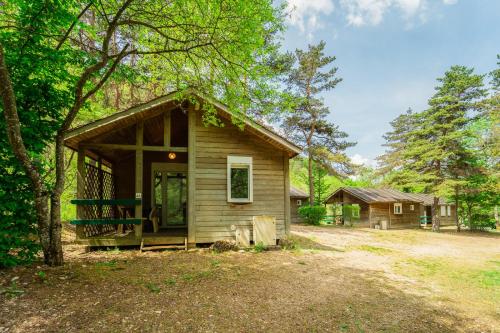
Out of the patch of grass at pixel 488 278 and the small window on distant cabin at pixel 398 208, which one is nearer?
the patch of grass at pixel 488 278

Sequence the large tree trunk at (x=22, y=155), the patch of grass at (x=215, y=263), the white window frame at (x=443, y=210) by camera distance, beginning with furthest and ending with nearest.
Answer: the white window frame at (x=443, y=210) < the patch of grass at (x=215, y=263) < the large tree trunk at (x=22, y=155)

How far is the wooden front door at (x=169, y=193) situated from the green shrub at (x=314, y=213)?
15285 millimetres

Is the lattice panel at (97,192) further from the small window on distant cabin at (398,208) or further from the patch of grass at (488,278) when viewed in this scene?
the small window on distant cabin at (398,208)

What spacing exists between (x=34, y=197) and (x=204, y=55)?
5220 mm

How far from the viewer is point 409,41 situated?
15211mm

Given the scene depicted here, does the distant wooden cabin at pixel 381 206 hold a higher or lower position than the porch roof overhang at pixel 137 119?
lower

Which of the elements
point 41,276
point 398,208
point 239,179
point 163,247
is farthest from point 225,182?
point 398,208

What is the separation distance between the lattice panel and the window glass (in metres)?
4.64

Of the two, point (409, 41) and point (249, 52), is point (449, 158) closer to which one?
point (409, 41)

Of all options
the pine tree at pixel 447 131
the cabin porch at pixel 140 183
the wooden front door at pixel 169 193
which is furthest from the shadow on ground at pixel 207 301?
the pine tree at pixel 447 131

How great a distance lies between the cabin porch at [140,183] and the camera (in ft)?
26.1

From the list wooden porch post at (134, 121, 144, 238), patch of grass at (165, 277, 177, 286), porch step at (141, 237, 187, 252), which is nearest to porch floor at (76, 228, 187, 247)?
porch step at (141, 237, 187, 252)

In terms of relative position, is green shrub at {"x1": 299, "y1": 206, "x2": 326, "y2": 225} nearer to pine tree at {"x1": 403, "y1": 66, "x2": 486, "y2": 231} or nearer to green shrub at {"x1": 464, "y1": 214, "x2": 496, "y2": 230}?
pine tree at {"x1": 403, "y1": 66, "x2": 486, "y2": 231}

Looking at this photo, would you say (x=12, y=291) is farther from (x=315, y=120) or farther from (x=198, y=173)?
(x=315, y=120)
